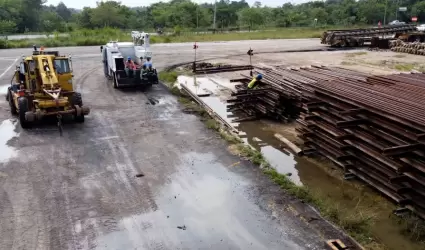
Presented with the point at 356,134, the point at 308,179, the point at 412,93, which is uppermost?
the point at 412,93

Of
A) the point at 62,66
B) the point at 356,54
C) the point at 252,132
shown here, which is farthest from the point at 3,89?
the point at 356,54

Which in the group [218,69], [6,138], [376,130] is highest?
[376,130]

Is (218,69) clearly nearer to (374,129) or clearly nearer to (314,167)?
(314,167)

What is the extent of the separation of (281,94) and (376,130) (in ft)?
19.2

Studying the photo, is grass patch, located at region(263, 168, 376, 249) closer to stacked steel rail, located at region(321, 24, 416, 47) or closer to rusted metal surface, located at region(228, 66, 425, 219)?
rusted metal surface, located at region(228, 66, 425, 219)

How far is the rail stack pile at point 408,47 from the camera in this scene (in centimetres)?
3266

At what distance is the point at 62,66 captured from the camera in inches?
615

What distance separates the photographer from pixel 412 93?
37.0ft

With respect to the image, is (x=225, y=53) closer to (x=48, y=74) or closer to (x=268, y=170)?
(x=48, y=74)

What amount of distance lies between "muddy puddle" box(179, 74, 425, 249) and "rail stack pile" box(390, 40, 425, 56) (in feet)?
73.3

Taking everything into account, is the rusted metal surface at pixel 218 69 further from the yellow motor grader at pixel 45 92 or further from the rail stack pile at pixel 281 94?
the yellow motor grader at pixel 45 92

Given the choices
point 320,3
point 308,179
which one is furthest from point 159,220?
point 320,3

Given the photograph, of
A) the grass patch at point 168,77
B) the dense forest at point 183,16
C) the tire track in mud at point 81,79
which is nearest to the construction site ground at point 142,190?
the tire track in mud at point 81,79

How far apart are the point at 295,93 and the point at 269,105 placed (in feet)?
Answer: 4.39
